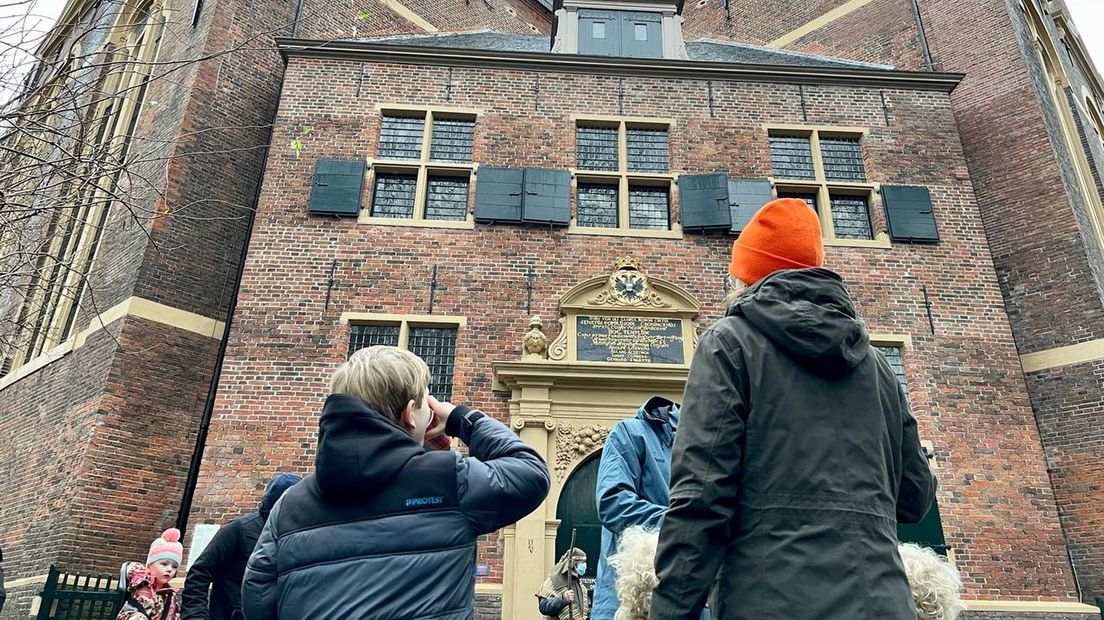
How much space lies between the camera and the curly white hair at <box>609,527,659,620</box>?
1.89 meters

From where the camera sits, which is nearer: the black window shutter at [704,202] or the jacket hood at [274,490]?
the jacket hood at [274,490]

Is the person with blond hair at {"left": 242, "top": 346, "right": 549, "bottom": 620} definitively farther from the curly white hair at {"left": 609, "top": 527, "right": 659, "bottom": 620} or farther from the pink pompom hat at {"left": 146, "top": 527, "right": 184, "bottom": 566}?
the pink pompom hat at {"left": 146, "top": 527, "right": 184, "bottom": 566}

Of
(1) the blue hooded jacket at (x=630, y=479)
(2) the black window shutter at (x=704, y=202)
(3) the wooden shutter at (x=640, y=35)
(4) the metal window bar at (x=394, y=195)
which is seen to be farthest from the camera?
(3) the wooden shutter at (x=640, y=35)

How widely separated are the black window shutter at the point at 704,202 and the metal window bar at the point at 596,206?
1.01 metres

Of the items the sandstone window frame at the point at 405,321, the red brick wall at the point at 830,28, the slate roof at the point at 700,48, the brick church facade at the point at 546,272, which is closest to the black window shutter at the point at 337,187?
the brick church facade at the point at 546,272

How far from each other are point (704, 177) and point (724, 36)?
9.86m

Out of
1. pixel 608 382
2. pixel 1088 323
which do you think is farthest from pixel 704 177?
pixel 1088 323

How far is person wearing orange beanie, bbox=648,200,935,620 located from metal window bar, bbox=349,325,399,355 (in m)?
8.12

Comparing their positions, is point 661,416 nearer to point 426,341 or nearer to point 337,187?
point 426,341

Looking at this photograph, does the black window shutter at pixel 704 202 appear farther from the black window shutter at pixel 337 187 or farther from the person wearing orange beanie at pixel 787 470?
the person wearing orange beanie at pixel 787 470

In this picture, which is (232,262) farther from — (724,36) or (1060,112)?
(1060,112)

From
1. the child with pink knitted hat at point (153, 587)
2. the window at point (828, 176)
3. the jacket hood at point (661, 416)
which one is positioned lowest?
the child with pink knitted hat at point (153, 587)

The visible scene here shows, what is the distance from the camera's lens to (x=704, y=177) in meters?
10.7

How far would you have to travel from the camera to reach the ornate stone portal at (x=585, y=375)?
8.46m
